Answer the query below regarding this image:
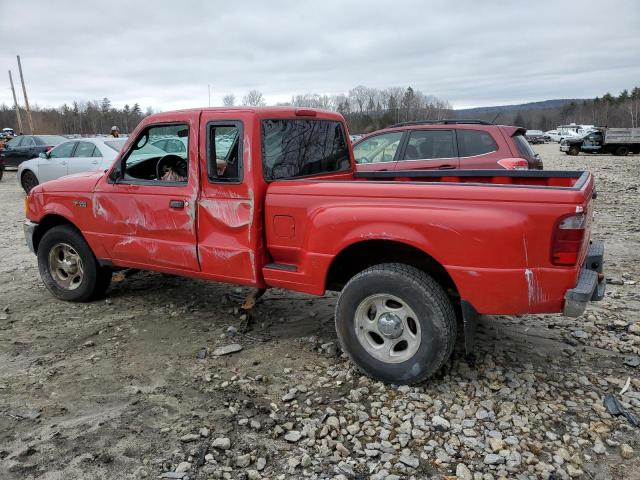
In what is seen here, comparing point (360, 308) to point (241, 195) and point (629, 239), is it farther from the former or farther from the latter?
point (629, 239)

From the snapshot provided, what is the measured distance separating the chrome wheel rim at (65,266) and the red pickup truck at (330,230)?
0.01 metres

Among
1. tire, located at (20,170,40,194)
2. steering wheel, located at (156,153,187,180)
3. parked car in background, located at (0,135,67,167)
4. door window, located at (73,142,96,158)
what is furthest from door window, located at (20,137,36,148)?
steering wheel, located at (156,153,187,180)

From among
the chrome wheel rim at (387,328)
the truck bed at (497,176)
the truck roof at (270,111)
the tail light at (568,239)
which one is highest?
the truck roof at (270,111)

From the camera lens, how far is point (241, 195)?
383 centimetres

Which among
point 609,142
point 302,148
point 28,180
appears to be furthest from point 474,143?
point 609,142

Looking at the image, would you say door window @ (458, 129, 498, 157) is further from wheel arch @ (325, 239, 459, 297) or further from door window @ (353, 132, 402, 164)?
wheel arch @ (325, 239, 459, 297)

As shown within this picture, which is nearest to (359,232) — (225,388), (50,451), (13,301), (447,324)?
(447,324)

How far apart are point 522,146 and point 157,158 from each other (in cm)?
518

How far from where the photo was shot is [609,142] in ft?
97.9

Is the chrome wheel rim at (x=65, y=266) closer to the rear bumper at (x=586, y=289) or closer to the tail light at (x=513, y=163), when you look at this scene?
the rear bumper at (x=586, y=289)

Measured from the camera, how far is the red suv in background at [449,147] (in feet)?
23.1

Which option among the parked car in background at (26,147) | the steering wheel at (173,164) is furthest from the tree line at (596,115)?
the steering wheel at (173,164)

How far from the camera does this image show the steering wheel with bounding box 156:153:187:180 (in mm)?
4625

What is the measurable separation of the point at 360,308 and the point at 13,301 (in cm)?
399
